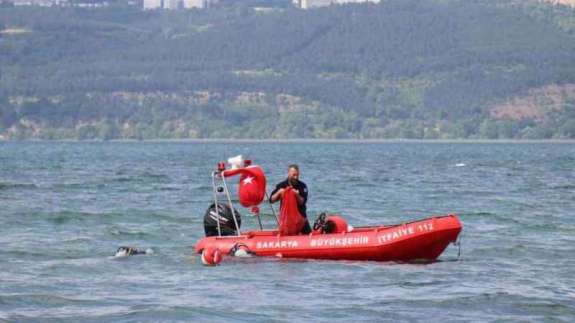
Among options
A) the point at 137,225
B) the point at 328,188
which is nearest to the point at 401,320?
the point at 137,225

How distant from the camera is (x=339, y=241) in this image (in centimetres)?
2653

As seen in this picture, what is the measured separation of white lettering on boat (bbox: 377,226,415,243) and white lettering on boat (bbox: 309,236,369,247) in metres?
0.29

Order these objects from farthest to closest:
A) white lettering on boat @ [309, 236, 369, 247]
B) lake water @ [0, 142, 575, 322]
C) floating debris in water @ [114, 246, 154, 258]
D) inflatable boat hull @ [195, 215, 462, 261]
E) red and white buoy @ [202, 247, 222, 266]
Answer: floating debris in water @ [114, 246, 154, 258] < red and white buoy @ [202, 247, 222, 266] < white lettering on boat @ [309, 236, 369, 247] < inflatable boat hull @ [195, 215, 462, 261] < lake water @ [0, 142, 575, 322]

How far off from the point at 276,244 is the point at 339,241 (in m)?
1.10

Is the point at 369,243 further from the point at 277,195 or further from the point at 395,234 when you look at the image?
the point at 277,195

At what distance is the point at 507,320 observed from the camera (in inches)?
826

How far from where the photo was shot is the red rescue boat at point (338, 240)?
2597 centimetres

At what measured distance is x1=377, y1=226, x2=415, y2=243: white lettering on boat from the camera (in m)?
26.0

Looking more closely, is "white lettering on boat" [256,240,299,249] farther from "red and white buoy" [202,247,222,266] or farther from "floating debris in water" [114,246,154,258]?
"floating debris in water" [114,246,154,258]

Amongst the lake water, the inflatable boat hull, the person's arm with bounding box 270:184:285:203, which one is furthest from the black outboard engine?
the person's arm with bounding box 270:184:285:203

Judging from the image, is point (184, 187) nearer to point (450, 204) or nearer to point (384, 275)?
point (450, 204)

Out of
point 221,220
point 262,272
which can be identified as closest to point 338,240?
point 262,272

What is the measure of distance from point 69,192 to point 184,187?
692 centimetres

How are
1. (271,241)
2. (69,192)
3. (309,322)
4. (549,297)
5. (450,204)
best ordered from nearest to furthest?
1. (309,322)
2. (549,297)
3. (271,241)
4. (450,204)
5. (69,192)
